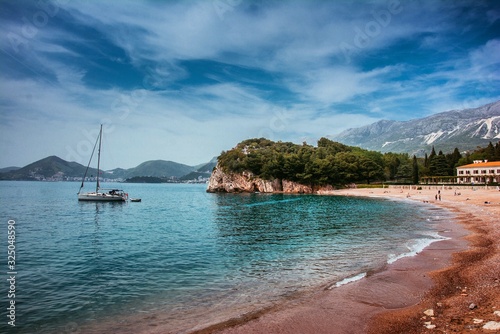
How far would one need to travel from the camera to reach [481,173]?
335 feet

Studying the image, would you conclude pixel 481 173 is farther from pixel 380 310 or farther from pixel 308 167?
pixel 380 310

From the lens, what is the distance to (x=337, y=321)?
9.88m

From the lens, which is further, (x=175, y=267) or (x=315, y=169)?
(x=315, y=169)

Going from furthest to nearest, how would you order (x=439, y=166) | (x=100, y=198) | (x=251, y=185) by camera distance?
1. (x=251, y=185)
2. (x=439, y=166)
3. (x=100, y=198)

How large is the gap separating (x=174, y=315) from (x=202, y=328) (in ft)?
5.56

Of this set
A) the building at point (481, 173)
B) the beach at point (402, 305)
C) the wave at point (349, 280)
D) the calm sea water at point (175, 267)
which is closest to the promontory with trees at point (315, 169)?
the building at point (481, 173)

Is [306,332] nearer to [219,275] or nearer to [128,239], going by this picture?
[219,275]

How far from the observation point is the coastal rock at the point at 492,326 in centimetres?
771

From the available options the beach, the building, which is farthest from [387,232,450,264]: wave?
the building

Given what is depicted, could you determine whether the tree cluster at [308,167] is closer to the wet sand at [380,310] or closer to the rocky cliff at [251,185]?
the rocky cliff at [251,185]

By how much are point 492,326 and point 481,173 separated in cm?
11726

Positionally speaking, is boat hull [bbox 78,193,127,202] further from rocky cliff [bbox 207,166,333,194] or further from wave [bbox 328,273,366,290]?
wave [bbox 328,273,366,290]

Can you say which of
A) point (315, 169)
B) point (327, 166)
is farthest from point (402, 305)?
point (327, 166)

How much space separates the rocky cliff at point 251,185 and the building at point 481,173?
45293 mm
